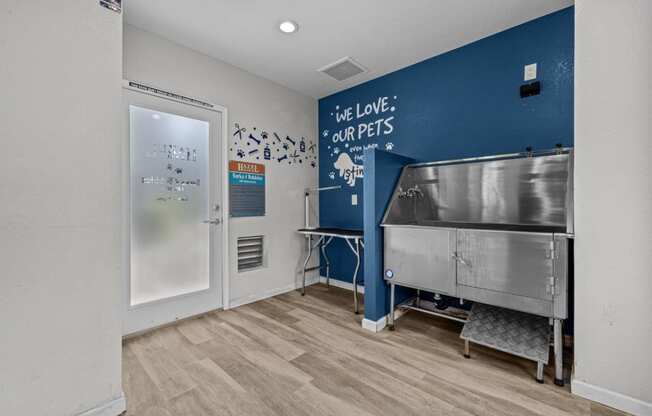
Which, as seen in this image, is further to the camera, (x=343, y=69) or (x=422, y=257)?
(x=343, y=69)

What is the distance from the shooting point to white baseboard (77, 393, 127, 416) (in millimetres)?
1365

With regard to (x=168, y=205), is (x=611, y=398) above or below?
below

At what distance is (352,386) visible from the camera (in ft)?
5.50

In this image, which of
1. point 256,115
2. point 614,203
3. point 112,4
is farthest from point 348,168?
point 112,4

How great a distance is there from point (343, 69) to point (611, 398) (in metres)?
3.40

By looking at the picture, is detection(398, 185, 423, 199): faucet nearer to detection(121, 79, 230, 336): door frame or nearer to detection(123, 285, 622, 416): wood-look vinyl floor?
detection(123, 285, 622, 416): wood-look vinyl floor

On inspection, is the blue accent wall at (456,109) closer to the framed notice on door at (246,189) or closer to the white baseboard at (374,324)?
the framed notice on door at (246,189)

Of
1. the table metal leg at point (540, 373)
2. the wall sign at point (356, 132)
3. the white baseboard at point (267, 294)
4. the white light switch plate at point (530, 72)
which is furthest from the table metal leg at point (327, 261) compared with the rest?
the white light switch plate at point (530, 72)

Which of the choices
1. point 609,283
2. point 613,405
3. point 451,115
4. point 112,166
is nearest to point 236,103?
point 112,166

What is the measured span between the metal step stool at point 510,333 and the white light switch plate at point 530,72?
202cm

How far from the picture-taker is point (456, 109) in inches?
108

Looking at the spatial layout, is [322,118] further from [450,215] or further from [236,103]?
[450,215]

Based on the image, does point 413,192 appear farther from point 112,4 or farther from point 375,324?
point 112,4

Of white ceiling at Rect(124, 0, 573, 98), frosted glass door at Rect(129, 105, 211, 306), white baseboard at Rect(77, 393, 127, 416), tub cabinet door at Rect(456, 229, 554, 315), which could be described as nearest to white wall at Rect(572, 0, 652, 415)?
tub cabinet door at Rect(456, 229, 554, 315)
